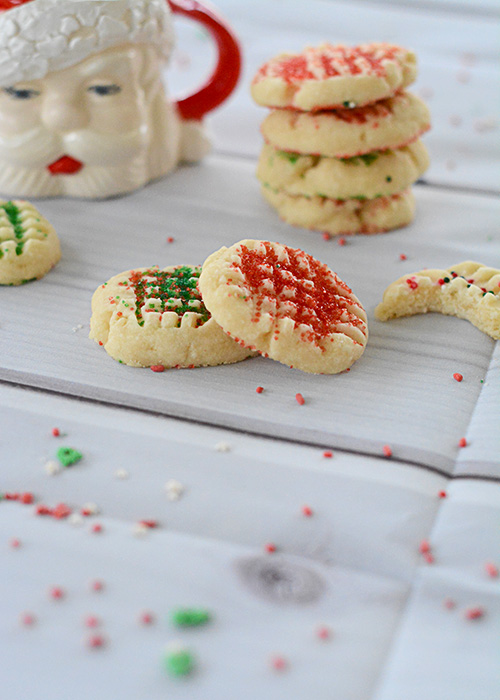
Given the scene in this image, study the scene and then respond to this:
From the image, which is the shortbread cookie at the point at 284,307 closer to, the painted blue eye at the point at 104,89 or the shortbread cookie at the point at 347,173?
the shortbread cookie at the point at 347,173

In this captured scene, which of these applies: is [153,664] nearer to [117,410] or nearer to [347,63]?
[117,410]

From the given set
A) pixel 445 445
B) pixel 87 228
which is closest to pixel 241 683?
pixel 445 445

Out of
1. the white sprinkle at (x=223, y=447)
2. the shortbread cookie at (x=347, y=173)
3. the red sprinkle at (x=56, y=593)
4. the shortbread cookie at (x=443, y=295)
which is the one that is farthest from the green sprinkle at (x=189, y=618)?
the shortbread cookie at (x=347, y=173)

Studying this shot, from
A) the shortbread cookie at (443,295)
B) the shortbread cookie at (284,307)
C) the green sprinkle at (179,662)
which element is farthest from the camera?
the shortbread cookie at (443,295)

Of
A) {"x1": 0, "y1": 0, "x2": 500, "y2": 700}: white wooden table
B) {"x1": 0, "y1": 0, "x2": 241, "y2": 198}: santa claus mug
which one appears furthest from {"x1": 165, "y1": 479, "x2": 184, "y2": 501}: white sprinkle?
{"x1": 0, "y1": 0, "x2": 241, "y2": 198}: santa claus mug

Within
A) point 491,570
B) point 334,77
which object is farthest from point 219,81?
point 491,570

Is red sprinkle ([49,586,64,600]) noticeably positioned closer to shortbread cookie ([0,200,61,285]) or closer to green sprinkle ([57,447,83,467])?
green sprinkle ([57,447,83,467])
